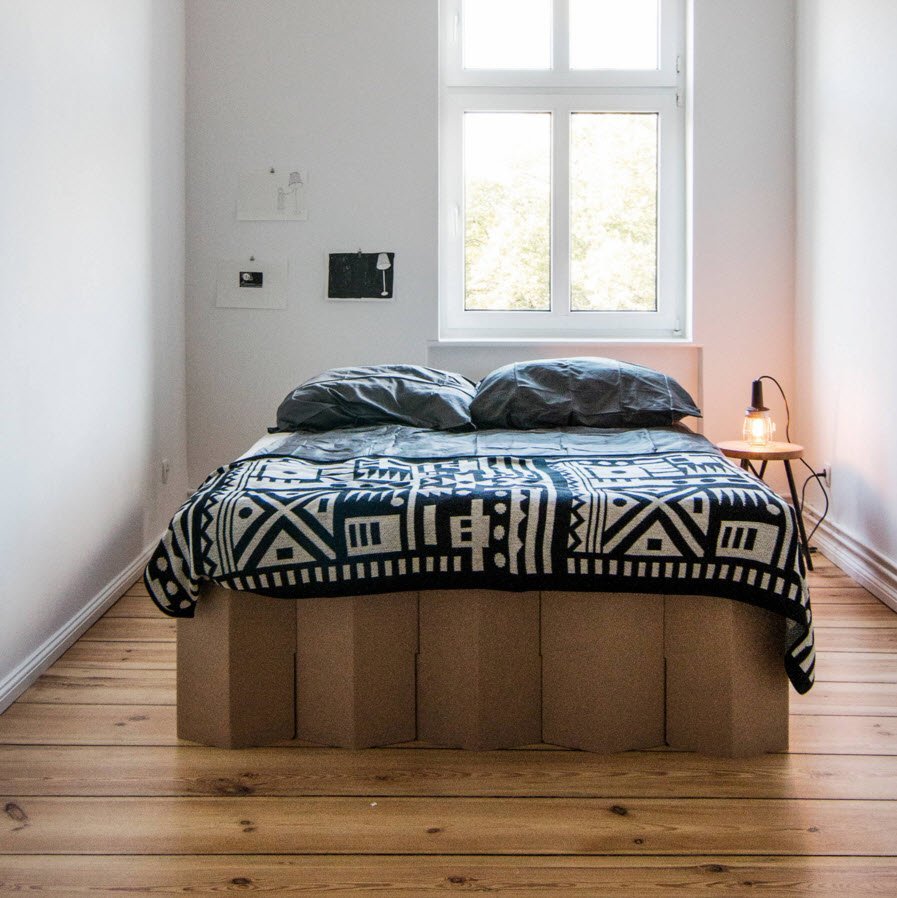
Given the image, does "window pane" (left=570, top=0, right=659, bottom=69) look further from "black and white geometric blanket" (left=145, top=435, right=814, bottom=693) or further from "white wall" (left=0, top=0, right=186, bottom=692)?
"black and white geometric blanket" (left=145, top=435, right=814, bottom=693)

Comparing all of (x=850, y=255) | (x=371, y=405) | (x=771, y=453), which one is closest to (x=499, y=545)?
(x=371, y=405)

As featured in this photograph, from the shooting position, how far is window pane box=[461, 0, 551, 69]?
3.79 meters

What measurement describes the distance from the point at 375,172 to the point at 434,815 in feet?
8.52

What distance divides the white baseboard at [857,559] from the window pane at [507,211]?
1.29m

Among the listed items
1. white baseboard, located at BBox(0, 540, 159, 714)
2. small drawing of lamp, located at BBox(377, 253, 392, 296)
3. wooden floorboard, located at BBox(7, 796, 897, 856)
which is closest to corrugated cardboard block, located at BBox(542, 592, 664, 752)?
wooden floorboard, located at BBox(7, 796, 897, 856)

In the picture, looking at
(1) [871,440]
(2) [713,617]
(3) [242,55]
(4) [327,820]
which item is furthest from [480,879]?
(3) [242,55]

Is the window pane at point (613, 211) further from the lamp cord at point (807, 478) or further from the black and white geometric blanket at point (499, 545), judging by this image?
the black and white geometric blanket at point (499, 545)

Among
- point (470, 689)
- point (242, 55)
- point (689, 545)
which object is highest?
point (242, 55)

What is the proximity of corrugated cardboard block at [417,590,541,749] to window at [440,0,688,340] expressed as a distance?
6.76ft

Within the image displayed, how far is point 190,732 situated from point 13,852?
45cm

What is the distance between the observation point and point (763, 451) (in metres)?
3.14

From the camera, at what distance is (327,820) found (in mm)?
1652

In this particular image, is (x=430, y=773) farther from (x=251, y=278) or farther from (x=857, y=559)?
(x=251, y=278)

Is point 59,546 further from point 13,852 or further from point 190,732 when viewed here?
point 13,852
